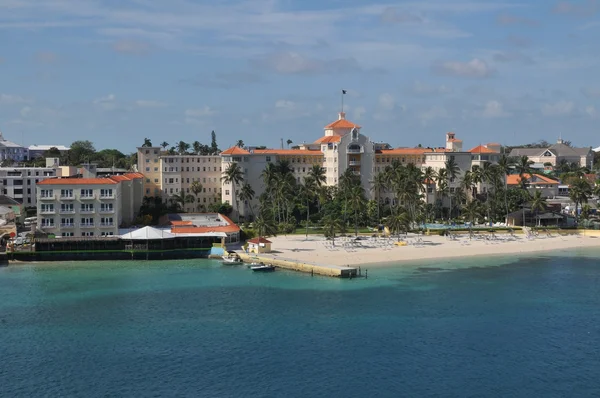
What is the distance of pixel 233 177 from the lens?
388 ft

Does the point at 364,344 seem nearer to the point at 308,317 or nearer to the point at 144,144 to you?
the point at 308,317

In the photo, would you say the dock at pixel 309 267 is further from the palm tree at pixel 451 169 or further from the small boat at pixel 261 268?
the palm tree at pixel 451 169

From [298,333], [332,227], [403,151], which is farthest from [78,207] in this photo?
[403,151]

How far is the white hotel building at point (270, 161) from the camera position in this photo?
4867 inches

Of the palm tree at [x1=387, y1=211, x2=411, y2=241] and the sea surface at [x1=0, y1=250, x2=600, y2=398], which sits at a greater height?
the palm tree at [x1=387, y1=211, x2=411, y2=241]

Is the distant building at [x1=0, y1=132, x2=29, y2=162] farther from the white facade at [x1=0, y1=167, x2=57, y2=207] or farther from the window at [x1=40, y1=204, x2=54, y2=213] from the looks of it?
the window at [x1=40, y1=204, x2=54, y2=213]

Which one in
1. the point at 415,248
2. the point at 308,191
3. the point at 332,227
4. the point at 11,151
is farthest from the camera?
the point at 11,151

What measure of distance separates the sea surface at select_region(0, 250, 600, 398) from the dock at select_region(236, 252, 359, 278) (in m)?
1.91

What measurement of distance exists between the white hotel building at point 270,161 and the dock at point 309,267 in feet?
109

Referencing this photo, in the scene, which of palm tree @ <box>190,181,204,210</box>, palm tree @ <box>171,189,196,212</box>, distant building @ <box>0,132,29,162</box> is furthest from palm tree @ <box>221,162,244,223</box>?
distant building @ <box>0,132,29,162</box>

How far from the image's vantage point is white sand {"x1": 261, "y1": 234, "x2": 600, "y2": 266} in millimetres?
90438

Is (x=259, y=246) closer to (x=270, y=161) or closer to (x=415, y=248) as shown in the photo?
(x=415, y=248)

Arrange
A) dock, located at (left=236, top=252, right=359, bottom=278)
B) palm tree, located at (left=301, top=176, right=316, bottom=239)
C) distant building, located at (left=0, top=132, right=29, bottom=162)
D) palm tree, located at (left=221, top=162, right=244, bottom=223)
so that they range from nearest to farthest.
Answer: dock, located at (left=236, top=252, right=359, bottom=278)
palm tree, located at (left=301, top=176, right=316, bottom=239)
palm tree, located at (left=221, top=162, right=244, bottom=223)
distant building, located at (left=0, top=132, right=29, bottom=162)

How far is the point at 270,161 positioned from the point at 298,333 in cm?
7030
